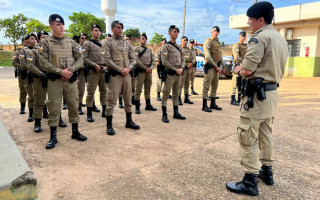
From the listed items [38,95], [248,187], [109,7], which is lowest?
[248,187]

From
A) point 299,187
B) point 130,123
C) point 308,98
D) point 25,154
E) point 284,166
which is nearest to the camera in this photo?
point 299,187

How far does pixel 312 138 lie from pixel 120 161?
3503 mm

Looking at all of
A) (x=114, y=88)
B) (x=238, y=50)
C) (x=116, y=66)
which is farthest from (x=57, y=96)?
(x=238, y=50)

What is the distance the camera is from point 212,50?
6.34 meters

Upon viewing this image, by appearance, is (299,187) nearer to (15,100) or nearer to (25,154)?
(25,154)

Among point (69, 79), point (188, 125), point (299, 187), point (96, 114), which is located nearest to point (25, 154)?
point (69, 79)

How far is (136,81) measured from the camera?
6.52 meters

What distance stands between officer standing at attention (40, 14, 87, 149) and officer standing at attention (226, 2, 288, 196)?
2.67m

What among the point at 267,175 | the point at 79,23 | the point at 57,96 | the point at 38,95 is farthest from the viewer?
the point at 79,23

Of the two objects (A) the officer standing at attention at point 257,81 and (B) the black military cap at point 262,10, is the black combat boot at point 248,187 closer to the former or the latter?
(A) the officer standing at attention at point 257,81

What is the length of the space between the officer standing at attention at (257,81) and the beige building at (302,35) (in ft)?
55.8

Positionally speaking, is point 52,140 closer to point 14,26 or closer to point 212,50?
point 212,50

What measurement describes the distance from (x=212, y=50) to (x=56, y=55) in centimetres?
411

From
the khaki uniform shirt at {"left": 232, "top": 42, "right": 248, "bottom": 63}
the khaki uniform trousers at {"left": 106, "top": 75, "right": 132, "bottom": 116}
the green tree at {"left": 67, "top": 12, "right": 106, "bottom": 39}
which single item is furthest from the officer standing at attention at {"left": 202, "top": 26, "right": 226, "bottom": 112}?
the green tree at {"left": 67, "top": 12, "right": 106, "bottom": 39}
